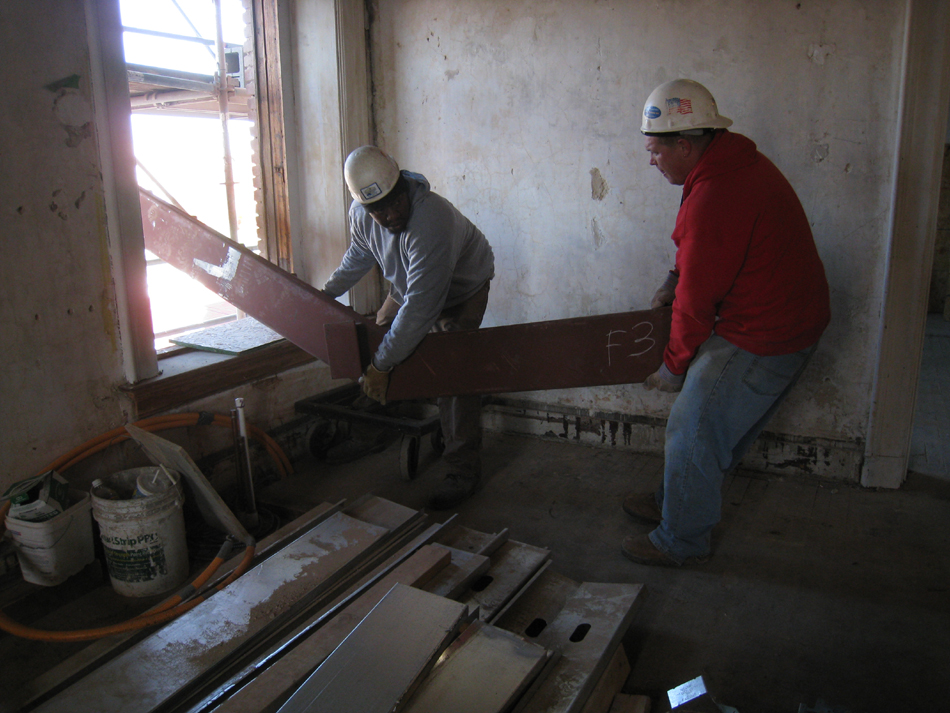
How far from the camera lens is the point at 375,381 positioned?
7.91 feet

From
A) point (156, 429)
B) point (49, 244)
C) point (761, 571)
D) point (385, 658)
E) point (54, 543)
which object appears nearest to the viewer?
point (385, 658)

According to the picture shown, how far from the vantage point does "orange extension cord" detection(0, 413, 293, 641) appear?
193 centimetres

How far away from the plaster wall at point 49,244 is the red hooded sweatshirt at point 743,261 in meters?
2.15

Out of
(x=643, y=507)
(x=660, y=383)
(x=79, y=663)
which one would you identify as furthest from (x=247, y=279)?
(x=643, y=507)

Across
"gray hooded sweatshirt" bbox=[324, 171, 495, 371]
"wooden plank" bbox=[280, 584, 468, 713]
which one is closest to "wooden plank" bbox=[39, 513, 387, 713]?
"wooden plank" bbox=[280, 584, 468, 713]

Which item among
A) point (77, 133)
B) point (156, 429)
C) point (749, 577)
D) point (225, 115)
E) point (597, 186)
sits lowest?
point (749, 577)

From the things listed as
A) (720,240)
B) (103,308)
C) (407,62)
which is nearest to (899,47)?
(720,240)

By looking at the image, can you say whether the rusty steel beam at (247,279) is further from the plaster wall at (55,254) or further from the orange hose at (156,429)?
the orange hose at (156,429)

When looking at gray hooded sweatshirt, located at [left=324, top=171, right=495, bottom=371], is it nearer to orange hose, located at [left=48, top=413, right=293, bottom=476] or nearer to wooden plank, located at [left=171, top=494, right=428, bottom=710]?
wooden plank, located at [left=171, top=494, right=428, bottom=710]

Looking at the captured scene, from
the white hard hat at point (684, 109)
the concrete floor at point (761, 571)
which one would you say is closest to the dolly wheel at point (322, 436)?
the concrete floor at point (761, 571)

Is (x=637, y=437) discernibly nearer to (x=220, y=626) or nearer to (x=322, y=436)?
(x=322, y=436)

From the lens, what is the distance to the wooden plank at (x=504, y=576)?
1.94m

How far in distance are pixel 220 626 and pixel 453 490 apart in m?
1.33

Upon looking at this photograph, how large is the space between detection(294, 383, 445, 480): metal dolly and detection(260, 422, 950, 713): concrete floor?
0.44 ft
